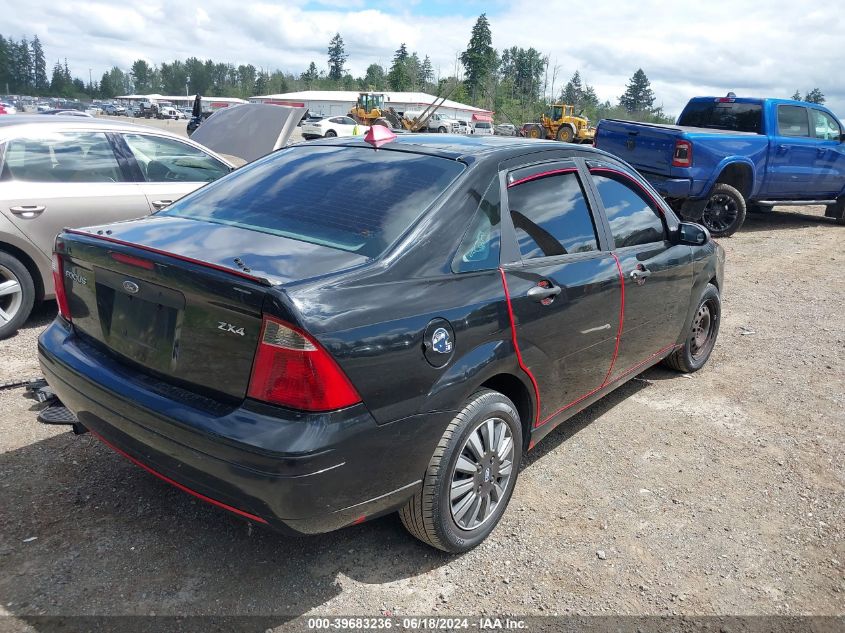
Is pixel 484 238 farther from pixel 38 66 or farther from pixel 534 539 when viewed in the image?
pixel 38 66

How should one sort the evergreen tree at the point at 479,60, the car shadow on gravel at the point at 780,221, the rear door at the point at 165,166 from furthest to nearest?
the evergreen tree at the point at 479,60
the car shadow on gravel at the point at 780,221
the rear door at the point at 165,166

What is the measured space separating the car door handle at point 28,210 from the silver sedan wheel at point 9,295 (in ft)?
1.37

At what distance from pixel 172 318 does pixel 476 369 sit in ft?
Result: 3.86

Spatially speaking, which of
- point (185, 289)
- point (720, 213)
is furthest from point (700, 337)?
point (720, 213)

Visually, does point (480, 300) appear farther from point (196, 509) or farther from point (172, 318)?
point (196, 509)

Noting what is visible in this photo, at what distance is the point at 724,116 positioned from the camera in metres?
11.7

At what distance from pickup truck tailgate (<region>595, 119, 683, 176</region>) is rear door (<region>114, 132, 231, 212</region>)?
641 centimetres

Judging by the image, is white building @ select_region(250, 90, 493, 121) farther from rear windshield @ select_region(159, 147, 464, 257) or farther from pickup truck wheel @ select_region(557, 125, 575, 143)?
rear windshield @ select_region(159, 147, 464, 257)

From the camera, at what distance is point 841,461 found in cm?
403

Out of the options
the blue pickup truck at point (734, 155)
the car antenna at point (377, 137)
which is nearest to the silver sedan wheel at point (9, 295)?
the car antenna at point (377, 137)

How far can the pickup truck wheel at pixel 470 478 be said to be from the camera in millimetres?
2686

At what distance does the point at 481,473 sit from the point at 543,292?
86cm

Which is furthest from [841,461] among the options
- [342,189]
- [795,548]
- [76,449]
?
[76,449]

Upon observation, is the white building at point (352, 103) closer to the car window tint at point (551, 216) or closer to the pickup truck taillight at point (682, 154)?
the pickup truck taillight at point (682, 154)
